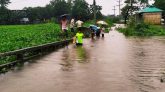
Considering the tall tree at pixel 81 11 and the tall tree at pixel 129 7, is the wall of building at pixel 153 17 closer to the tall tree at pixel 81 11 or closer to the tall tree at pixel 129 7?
the tall tree at pixel 81 11

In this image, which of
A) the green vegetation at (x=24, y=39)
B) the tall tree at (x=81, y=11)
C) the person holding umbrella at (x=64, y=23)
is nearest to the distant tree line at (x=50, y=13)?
the tall tree at (x=81, y=11)

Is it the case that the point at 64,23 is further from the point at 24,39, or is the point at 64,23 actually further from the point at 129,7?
the point at 129,7

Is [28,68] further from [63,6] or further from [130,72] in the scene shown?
[63,6]

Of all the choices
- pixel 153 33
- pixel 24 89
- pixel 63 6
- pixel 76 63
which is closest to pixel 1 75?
pixel 24 89

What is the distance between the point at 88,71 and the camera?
45.6 feet

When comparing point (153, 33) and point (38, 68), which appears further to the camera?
point (153, 33)

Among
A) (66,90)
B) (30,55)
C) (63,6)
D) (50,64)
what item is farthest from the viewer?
(63,6)

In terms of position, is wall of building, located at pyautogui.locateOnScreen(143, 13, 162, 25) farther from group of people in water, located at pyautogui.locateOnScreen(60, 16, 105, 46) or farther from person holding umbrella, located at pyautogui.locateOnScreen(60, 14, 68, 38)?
person holding umbrella, located at pyautogui.locateOnScreen(60, 14, 68, 38)

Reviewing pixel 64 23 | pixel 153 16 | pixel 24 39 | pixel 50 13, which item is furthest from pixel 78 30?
pixel 50 13

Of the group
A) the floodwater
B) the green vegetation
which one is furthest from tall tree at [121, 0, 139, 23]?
the floodwater

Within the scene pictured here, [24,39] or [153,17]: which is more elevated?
[153,17]

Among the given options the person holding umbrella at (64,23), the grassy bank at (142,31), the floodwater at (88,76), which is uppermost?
the person holding umbrella at (64,23)

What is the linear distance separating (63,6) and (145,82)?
3546 inches

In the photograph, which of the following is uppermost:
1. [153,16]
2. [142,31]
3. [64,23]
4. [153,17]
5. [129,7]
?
[129,7]
